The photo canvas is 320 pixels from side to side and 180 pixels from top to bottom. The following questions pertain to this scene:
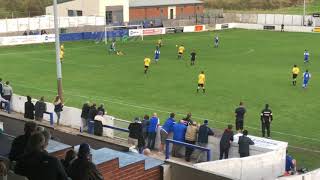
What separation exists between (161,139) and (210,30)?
2319 inches

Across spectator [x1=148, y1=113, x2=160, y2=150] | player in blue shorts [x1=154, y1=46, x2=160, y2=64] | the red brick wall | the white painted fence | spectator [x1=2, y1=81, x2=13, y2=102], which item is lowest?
spectator [x1=148, y1=113, x2=160, y2=150]

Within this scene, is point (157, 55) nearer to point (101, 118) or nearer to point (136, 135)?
point (101, 118)

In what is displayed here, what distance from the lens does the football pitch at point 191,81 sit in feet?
85.3

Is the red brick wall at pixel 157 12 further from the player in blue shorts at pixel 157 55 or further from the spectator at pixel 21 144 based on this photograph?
the spectator at pixel 21 144

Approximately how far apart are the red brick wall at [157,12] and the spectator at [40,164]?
7685cm

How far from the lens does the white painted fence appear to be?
65.1 meters

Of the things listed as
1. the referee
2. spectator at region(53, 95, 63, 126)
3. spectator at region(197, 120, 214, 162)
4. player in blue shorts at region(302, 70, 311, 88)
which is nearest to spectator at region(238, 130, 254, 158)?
spectator at region(197, 120, 214, 162)

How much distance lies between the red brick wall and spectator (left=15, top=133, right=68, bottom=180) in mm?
76855

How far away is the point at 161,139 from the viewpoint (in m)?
19.8

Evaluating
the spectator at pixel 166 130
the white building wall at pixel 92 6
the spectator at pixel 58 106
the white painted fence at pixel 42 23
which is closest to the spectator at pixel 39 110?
the spectator at pixel 58 106

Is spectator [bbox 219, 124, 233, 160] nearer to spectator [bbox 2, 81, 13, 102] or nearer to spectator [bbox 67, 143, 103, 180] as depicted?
→ spectator [bbox 67, 143, 103, 180]

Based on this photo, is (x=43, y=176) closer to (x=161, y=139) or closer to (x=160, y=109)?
(x=161, y=139)

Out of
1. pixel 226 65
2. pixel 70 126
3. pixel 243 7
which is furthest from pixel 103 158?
pixel 243 7

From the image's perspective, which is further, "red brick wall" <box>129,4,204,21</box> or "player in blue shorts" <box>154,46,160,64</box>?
"red brick wall" <box>129,4,204,21</box>
